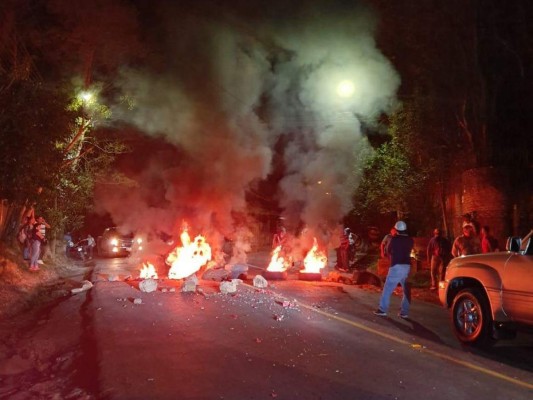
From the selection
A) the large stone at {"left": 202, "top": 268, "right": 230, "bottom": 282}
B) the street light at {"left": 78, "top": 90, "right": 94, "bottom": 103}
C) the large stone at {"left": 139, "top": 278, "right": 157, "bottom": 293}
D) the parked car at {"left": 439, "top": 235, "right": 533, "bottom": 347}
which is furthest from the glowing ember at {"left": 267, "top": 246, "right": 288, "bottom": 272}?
the street light at {"left": 78, "top": 90, "right": 94, "bottom": 103}

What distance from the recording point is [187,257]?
13.5 m

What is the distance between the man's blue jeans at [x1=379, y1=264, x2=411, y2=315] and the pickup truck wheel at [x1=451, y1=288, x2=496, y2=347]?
4.01 feet

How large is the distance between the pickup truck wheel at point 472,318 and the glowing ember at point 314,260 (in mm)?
6716

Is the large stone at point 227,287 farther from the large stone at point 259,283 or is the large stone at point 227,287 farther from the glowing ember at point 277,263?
the glowing ember at point 277,263

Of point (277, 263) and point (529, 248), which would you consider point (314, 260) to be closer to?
point (277, 263)

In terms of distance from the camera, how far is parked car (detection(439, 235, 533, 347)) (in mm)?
5965

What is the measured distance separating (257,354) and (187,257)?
8085 millimetres

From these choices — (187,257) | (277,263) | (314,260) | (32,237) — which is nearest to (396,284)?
(314,260)

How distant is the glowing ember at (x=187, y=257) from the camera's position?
13336mm

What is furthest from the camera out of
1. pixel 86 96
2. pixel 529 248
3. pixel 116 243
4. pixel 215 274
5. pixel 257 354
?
pixel 116 243

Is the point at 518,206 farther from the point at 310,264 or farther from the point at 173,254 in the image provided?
the point at 173,254

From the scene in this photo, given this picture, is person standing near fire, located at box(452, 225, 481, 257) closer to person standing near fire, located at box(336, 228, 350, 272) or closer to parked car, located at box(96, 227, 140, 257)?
person standing near fire, located at box(336, 228, 350, 272)

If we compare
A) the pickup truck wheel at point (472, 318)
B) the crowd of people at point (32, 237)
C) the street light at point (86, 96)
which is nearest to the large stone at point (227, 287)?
the pickup truck wheel at point (472, 318)

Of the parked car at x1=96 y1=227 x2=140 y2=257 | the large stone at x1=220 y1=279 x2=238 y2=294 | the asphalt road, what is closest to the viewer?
the asphalt road
